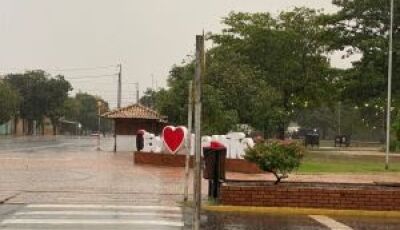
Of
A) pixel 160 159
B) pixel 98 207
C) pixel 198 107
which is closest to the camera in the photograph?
pixel 198 107

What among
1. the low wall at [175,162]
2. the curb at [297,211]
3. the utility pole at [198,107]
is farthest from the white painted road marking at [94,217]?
the low wall at [175,162]

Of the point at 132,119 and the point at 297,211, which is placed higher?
the point at 132,119

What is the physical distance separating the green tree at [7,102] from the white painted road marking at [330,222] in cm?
7533

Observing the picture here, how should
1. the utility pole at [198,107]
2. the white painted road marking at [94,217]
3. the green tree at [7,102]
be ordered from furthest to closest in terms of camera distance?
the green tree at [7,102] → the white painted road marking at [94,217] → the utility pole at [198,107]

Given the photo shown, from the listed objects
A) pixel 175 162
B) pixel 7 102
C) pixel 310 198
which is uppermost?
pixel 7 102

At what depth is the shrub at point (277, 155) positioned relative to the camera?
15.9m

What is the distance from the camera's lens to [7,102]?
87438mm

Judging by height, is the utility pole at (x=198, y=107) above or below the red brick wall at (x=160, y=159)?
above

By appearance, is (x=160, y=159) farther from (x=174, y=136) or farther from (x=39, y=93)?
(x=39, y=93)

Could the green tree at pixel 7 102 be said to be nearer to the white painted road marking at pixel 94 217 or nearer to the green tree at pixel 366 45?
the green tree at pixel 366 45

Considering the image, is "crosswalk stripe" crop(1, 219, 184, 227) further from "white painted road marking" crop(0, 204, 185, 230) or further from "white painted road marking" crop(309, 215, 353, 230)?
"white painted road marking" crop(309, 215, 353, 230)

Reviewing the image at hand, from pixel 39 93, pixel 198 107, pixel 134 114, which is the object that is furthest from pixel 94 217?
pixel 39 93

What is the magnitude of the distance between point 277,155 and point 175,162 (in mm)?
13626

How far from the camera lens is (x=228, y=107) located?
129 feet
